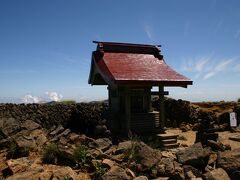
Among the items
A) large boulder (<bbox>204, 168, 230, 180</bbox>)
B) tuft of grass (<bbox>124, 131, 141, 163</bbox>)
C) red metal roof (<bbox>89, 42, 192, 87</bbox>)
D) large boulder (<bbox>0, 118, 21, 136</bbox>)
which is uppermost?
red metal roof (<bbox>89, 42, 192, 87</bbox>)

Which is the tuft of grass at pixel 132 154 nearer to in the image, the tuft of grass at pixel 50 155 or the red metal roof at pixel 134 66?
the tuft of grass at pixel 50 155

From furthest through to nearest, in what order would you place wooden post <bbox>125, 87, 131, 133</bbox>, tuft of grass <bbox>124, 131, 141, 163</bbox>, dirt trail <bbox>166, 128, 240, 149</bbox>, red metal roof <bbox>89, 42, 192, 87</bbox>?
wooden post <bbox>125, 87, 131, 133</bbox> < dirt trail <bbox>166, 128, 240, 149</bbox> < red metal roof <bbox>89, 42, 192, 87</bbox> < tuft of grass <bbox>124, 131, 141, 163</bbox>

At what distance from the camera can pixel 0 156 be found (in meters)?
9.76

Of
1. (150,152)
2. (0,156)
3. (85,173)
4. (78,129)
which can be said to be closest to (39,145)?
(0,156)

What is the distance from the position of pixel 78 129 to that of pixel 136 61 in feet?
16.8

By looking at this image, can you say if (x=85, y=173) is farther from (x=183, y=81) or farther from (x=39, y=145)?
(x=183, y=81)

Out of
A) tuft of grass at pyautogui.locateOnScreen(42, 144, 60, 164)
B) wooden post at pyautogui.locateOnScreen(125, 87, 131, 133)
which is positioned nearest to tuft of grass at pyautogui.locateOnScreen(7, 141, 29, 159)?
tuft of grass at pyautogui.locateOnScreen(42, 144, 60, 164)

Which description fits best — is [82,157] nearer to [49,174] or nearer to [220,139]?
[49,174]

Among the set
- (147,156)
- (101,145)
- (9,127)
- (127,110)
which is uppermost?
(127,110)

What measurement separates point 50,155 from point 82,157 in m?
0.95

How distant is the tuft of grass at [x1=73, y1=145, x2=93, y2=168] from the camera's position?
8.94 meters

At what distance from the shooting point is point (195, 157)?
988cm

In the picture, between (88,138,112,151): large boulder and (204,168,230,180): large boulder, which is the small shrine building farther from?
(204,168,230,180): large boulder

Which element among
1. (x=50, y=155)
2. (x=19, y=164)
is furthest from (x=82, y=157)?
(x=19, y=164)
